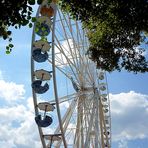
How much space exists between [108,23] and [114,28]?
0.26 metres

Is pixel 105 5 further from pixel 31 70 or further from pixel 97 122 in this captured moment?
pixel 97 122

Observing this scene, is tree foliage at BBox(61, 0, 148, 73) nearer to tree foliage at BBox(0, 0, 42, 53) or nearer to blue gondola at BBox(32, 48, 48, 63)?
tree foliage at BBox(0, 0, 42, 53)

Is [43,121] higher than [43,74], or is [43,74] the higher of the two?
[43,74]

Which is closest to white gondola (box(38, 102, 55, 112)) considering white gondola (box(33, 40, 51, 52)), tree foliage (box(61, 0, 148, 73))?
white gondola (box(33, 40, 51, 52))

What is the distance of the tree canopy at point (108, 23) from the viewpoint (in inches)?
356

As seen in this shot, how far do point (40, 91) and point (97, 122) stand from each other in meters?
Result: 6.14

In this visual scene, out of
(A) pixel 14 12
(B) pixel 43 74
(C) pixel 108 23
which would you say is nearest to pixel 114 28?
(C) pixel 108 23

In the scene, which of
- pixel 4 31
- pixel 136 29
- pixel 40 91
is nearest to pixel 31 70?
pixel 40 91

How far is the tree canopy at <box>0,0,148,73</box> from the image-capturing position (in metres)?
9.05

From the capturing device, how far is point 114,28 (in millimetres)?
13836

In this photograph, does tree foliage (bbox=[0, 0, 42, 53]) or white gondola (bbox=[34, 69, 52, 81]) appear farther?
white gondola (bbox=[34, 69, 52, 81])

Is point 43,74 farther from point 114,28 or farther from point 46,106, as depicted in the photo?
point 114,28

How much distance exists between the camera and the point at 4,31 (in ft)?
31.1

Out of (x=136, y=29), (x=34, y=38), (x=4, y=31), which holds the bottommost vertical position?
(x=4, y=31)
